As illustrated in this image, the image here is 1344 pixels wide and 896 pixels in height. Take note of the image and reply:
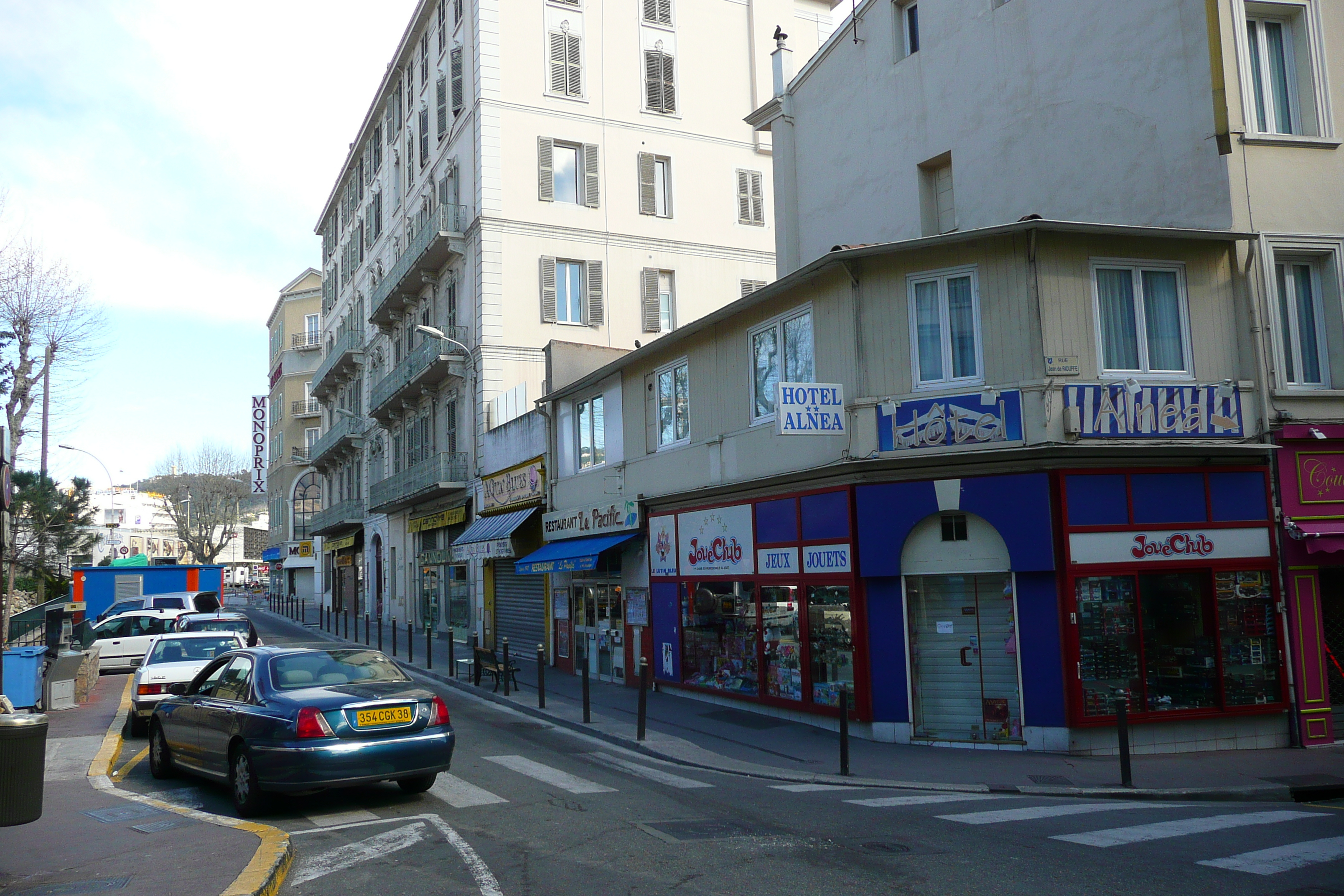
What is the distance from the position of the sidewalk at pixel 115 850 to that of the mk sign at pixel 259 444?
63282 mm

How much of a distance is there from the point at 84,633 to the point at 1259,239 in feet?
79.4

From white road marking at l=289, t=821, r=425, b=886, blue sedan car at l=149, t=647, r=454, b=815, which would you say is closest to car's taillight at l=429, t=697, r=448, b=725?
blue sedan car at l=149, t=647, r=454, b=815

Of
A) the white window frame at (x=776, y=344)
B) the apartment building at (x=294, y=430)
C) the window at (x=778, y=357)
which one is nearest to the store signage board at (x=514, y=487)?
the white window frame at (x=776, y=344)

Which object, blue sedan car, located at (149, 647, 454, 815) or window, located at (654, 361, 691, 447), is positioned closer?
blue sedan car, located at (149, 647, 454, 815)

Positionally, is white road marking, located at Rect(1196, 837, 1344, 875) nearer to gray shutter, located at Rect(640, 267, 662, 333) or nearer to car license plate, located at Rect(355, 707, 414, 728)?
car license plate, located at Rect(355, 707, 414, 728)

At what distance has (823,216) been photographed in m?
20.8

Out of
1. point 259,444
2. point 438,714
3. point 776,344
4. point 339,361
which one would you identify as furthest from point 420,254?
point 259,444

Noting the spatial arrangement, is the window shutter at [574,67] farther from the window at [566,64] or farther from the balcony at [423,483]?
the balcony at [423,483]

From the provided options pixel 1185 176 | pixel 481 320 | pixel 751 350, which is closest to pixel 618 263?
pixel 481 320

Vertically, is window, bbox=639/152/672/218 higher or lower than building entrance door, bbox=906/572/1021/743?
higher

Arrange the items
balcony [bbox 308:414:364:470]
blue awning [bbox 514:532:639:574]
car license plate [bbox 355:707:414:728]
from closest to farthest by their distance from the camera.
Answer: car license plate [bbox 355:707:414:728]
blue awning [bbox 514:532:639:574]
balcony [bbox 308:414:364:470]

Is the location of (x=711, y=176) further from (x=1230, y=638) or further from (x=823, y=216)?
(x=1230, y=638)

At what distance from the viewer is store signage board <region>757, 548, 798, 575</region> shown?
15367 millimetres

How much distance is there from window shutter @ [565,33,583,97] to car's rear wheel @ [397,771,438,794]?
84.7 ft
